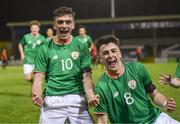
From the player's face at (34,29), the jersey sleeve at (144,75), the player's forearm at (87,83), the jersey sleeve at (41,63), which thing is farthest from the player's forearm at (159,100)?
the player's face at (34,29)

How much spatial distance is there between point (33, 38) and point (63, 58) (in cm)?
902

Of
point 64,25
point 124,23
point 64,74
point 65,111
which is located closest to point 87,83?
point 64,74

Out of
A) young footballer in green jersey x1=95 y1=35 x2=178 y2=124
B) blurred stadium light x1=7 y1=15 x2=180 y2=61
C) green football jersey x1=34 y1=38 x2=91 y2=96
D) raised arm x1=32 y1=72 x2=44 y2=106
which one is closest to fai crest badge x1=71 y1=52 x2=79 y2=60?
green football jersey x1=34 y1=38 x2=91 y2=96

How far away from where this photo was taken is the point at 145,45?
4978 cm

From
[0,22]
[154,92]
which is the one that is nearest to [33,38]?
[154,92]

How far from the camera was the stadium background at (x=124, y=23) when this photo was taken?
160 ft

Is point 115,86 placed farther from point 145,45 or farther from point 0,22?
point 0,22

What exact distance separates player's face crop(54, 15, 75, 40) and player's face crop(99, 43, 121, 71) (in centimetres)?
116

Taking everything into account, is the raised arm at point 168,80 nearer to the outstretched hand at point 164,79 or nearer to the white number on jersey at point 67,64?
the outstretched hand at point 164,79

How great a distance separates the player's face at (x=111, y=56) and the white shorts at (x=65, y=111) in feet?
4.58

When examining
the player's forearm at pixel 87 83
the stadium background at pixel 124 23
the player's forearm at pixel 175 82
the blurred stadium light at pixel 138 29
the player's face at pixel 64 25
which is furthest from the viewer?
the blurred stadium light at pixel 138 29

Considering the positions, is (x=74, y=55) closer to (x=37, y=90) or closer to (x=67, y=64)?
(x=67, y=64)

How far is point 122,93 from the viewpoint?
18.5 ft

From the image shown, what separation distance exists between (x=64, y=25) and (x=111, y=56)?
53.6 inches
